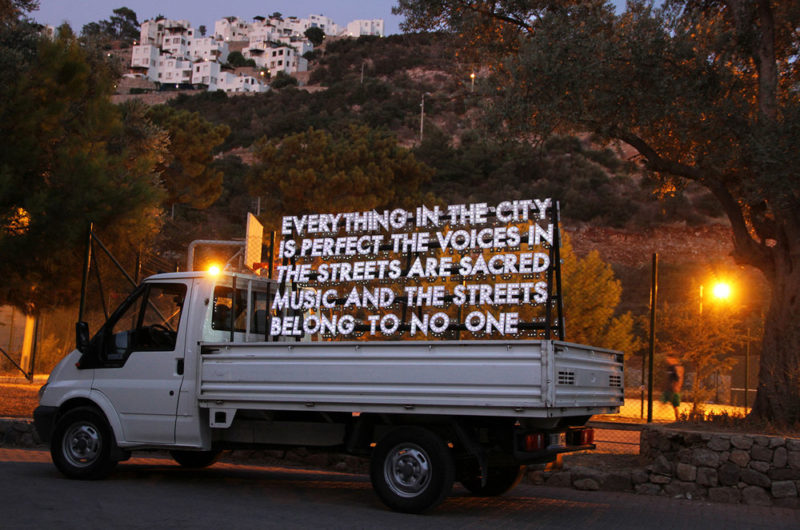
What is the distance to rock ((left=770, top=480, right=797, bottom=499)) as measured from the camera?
9.32 meters

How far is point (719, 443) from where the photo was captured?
980 cm

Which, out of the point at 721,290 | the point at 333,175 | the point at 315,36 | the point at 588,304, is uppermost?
the point at 315,36

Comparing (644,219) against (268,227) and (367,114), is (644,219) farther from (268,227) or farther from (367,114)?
(367,114)

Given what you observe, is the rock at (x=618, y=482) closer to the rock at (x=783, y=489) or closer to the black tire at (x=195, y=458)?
the rock at (x=783, y=489)

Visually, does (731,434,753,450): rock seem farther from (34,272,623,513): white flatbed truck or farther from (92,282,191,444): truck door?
(92,282,191,444): truck door

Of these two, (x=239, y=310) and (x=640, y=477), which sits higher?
(x=239, y=310)

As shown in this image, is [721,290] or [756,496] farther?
[721,290]

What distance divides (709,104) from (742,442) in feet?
17.6

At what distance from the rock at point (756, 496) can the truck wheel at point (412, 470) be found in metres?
3.92

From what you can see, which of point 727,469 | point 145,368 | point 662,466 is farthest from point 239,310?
point 727,469

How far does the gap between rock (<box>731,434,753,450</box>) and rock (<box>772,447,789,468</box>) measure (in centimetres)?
28

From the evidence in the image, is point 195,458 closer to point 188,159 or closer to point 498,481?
point 498,481

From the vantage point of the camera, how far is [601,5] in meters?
14.2

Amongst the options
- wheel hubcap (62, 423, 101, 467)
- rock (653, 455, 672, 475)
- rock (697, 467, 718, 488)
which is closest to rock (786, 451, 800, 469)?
rock (697, 467, 718, 488)
